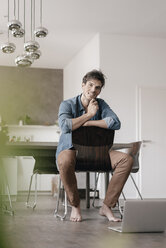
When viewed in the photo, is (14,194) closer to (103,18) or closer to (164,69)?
(103,18)

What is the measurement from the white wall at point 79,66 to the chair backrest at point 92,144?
4.48 metres

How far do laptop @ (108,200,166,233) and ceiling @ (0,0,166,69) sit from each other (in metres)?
4.18

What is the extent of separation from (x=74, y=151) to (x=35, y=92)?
281 inches

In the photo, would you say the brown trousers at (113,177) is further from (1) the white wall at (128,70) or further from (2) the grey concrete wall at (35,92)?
(2) the grey concrete wall at (35,92)

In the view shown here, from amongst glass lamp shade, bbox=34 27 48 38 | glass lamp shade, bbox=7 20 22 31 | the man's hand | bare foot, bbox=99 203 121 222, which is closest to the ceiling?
glass lamp shade, bbox=34 27 48 38

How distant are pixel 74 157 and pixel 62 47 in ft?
18.5

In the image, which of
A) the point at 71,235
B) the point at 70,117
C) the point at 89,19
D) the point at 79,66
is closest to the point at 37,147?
the point at 70,117

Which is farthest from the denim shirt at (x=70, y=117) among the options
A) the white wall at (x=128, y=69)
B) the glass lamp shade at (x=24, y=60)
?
the white wall at (x=128, y=69)

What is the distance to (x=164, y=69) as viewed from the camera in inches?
310

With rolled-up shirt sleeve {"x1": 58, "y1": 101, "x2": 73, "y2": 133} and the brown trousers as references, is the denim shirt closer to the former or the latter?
rolled-up shirt sleeve {"x1": 58, "y1": 101, "x2": 73, "y2": 133}

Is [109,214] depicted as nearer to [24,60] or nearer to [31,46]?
[31,46]

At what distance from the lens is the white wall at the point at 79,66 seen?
7914 mm

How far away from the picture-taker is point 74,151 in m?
3.41

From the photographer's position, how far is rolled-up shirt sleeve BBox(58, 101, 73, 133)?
3.32 metres
